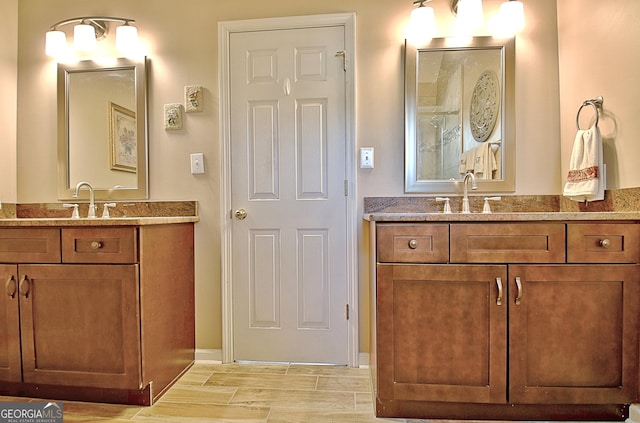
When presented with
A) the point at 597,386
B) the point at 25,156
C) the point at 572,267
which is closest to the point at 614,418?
the point at 597,386

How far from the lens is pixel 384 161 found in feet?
6.27

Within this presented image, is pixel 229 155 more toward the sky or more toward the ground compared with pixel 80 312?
more toward the sky

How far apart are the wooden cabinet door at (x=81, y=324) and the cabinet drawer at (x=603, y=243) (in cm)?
184

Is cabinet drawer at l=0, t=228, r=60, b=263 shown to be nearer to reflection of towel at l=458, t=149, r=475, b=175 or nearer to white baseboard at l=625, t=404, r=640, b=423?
reflection of towel at l=458, t=149, r=475, b=175

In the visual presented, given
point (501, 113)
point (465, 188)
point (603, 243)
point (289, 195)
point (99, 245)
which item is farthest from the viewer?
point (289, 195)

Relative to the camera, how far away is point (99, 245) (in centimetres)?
147

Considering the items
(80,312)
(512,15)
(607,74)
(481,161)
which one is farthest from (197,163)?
(607,74)

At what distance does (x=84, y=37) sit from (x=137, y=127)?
0.60m

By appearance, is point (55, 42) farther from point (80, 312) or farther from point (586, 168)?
point (586, 168)

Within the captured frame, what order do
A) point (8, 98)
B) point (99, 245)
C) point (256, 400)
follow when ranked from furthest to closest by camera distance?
point (8, 98) → point (256, 400) → point (99, 245)

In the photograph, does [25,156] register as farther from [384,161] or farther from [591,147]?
[591,147]

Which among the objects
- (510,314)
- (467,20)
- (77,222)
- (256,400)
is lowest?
(256,400)

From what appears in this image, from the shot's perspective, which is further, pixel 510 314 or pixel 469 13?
pixel 469 13

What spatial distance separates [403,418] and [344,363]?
0.52 metres
